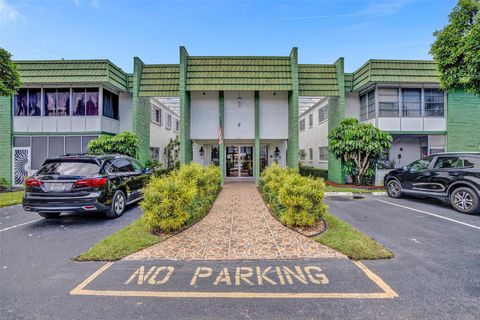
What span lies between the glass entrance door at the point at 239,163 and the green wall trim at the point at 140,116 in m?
5.71

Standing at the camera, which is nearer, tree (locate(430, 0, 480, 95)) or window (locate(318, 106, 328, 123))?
tree (locate(430, 0, 480, 95))

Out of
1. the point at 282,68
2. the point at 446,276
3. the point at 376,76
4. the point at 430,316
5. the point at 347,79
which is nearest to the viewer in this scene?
the point at 430,316

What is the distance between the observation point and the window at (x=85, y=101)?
43.1ft

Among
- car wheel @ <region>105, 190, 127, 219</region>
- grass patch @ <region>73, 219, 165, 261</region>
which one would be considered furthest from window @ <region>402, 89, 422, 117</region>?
car wheel @ <region>105, 190, 127, 219</region>

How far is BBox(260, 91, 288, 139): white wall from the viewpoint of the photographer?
1409 cm

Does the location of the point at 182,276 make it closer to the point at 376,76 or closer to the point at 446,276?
the point at 446,276

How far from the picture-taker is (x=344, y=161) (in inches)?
516

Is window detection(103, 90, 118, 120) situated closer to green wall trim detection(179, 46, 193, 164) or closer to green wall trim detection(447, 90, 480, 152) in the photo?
green wall trim detection(179, 46, 193, 164)

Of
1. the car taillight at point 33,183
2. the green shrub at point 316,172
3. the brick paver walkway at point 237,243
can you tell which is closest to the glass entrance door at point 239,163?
the green shrub at point 316,172

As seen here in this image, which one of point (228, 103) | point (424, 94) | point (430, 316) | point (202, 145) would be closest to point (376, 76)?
point (424, 94)

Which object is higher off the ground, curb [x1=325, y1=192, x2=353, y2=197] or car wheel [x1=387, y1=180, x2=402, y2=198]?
car wheel [x1=387, y1=180, x2=402, y2=198]

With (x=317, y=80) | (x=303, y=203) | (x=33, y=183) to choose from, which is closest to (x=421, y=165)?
(x=303, y=203)

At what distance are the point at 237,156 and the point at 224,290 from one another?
1382 centimetres

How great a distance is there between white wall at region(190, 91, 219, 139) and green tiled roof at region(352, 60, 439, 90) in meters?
8.97
